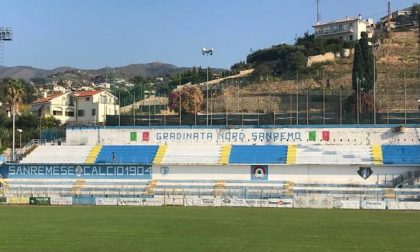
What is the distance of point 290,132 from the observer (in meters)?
67.5

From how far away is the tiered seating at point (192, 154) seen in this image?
64.2 m

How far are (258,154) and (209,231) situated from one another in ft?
113

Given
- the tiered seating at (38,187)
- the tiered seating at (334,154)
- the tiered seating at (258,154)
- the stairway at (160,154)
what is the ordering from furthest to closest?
the stairway at (160,154), the tiered seating at (258,154), the tiered seating at (334,154), the tiered seating at (38,187)

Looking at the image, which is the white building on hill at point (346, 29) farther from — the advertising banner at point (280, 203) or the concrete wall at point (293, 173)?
the advertising banner at point (280, 203)

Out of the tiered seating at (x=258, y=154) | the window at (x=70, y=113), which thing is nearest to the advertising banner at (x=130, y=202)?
Answer: the tiered seating at (x=258, y=154)

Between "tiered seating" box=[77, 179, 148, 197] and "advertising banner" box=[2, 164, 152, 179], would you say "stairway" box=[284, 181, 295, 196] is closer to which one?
"tiered seating" box=[77, 179, 148, 197]

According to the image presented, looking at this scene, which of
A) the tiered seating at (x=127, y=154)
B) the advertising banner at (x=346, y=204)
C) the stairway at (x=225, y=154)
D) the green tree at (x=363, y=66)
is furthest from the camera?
the green tree at (x=363, y=66)

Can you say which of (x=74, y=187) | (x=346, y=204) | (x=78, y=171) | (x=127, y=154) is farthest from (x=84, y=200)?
(x=346, y=204)

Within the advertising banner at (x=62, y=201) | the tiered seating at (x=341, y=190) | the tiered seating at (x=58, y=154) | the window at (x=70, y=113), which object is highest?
the window at (x=70, y=113)

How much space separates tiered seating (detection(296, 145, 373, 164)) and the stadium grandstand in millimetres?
95

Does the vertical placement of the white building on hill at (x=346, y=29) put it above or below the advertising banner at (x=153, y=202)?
above

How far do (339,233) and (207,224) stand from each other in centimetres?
751

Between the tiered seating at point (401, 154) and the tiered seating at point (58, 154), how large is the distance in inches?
1187

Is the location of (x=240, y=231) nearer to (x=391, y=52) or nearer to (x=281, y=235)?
(x=281, y=235)
